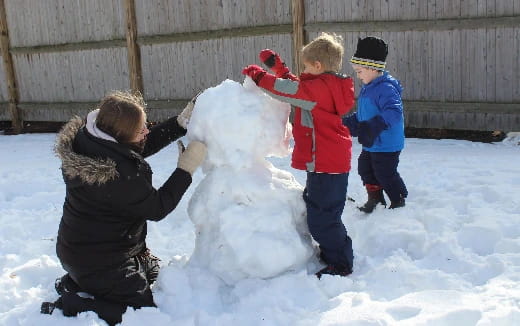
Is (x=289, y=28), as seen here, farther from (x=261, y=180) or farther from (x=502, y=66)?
(x=261, y=180)

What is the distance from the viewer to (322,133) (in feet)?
10.0

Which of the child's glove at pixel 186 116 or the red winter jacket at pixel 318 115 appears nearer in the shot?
the red winter jacket at pixel 318 115

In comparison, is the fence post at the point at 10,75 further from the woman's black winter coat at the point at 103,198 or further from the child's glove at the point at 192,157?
the child's glove at the point at 192,157

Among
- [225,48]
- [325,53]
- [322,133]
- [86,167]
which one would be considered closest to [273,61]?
[325,53]

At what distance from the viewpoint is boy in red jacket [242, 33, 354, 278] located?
9.81ft

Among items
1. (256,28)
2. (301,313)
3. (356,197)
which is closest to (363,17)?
(256,28)

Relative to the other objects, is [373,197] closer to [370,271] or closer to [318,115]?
[370,271]

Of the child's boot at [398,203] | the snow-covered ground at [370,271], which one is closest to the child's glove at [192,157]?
the snow-covered ground at [370,271]

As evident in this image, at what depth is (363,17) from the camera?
7086 mm

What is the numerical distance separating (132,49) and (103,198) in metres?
6.29

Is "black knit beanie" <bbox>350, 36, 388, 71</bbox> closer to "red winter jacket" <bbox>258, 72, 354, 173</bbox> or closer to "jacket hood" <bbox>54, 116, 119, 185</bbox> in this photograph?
"red winter jacket" <bbox>258, 72, 354, 173</bbox>

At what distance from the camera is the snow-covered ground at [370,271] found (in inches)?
105

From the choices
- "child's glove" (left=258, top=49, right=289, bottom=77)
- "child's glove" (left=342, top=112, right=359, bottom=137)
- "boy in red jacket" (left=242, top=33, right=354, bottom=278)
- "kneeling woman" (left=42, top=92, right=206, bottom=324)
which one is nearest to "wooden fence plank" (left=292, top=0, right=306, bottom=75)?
"child's glove" (left=342, top=112, right=359, bottom=137)

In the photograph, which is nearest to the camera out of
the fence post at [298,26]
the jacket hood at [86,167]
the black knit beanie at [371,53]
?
the jacket hood at [86,167]
